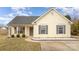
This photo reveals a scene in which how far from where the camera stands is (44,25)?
725 cm

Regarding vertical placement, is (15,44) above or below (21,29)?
below

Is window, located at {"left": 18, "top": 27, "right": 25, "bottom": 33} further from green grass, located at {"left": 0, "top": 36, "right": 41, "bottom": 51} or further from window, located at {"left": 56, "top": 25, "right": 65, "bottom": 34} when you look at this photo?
window, located at {"left": 56, "top": 25, "right": 65, "bottom": 34}

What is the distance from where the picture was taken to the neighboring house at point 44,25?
7.20 meters

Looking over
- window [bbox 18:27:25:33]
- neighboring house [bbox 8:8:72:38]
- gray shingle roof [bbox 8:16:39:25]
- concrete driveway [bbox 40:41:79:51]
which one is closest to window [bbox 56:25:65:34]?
neighboring house [bbox 8:8:72:38]

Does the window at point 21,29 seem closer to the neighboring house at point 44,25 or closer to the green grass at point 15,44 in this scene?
the neighboring house at point 44,25

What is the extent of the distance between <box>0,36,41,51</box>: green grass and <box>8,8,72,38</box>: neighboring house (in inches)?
4.3

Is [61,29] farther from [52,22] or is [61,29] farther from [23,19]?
[23,19]

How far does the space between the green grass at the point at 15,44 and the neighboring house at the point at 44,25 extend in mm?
109

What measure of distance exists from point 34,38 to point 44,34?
19cm

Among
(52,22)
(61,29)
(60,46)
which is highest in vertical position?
(52,22)

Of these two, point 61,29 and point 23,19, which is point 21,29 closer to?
point 23,19

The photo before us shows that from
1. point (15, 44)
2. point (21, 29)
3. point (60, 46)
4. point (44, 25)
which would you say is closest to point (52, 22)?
point (44, 25)

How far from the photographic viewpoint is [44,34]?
7.25 metres

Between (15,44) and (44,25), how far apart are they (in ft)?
1.96
